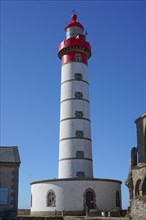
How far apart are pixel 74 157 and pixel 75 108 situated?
462 centimetres

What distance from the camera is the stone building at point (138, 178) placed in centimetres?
1859

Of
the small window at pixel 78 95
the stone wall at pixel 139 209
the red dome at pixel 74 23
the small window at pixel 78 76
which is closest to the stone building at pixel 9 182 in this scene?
the stone wall at pixel 139 209

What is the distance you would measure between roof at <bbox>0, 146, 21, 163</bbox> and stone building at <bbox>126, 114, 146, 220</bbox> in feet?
27.7

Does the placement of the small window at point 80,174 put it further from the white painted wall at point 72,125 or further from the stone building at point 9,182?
the stone building at point 9,182

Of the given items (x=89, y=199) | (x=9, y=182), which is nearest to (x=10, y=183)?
(x=9, y=182)

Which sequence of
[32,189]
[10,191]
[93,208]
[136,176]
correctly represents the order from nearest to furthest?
[136,176] < [10,191] < [93,208] < [32,189]

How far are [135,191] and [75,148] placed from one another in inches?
425

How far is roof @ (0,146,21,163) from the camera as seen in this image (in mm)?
26950

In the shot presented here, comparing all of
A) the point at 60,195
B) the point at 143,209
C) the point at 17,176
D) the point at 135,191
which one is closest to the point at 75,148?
the point at 60,195

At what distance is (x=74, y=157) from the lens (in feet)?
109

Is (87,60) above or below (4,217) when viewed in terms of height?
above

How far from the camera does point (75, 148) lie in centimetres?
3338

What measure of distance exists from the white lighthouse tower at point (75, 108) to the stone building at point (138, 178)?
657 cm

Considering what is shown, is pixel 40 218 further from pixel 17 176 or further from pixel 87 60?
pixel 87 60
